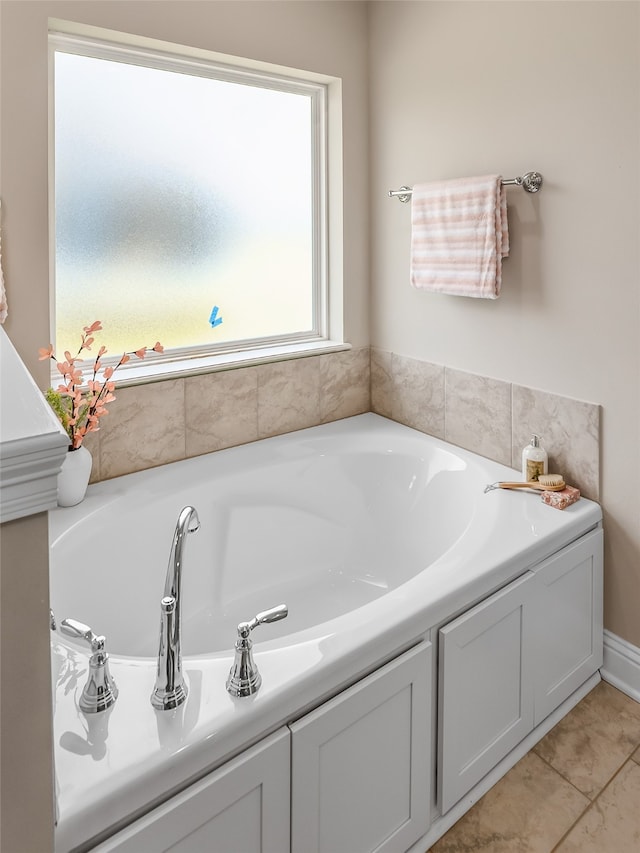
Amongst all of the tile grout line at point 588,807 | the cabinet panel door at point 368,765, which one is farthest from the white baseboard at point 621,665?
the cabinet panel door at point 368,765

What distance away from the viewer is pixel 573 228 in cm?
195

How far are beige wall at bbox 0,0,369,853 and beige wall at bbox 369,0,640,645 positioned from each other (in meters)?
0.27

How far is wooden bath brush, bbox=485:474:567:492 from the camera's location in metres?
2.01

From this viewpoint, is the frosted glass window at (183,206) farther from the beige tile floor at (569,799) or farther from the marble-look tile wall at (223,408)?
the beige tile floor at (569,799)

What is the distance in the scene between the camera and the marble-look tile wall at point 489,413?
2037mm

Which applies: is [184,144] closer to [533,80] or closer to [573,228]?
[533,80]

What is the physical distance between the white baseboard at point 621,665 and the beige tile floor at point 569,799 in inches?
3.7

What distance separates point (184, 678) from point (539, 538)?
1075mm

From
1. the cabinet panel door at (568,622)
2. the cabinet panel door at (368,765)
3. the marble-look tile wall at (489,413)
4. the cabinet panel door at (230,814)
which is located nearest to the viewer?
the cabinet panel door at (230,814)

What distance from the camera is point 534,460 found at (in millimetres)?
2078

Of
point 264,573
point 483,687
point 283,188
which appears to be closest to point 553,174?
point 283,188

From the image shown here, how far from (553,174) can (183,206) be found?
1377 mm

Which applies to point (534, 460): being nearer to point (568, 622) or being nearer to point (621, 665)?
point (568, 622)

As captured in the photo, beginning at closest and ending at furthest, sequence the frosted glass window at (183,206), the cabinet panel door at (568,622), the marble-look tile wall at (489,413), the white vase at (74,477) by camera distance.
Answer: the cabinet panel door at (568,622)
the white vase at (74,477)
the marble-look tile wall at (489,413)
the frosted glass window at (183,206)
